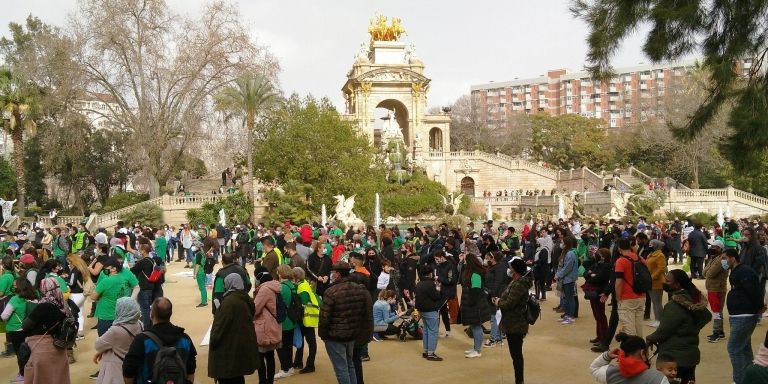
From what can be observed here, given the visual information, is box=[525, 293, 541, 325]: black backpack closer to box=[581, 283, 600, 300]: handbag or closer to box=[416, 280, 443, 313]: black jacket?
box=[416, 280, 443, 313]: black jacket

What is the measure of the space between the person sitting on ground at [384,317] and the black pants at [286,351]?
7.47 ft

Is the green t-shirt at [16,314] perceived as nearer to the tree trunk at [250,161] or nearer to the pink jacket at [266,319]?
the pink jacket at [266,319]

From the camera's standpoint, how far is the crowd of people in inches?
246

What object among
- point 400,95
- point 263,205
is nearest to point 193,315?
point 263,205

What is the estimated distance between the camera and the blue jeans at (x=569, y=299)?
12517mm

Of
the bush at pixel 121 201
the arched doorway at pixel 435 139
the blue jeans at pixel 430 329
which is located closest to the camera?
the blue jeans at pixel 430 329

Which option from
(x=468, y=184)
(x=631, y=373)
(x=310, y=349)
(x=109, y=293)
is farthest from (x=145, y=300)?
(x=468, y=184)

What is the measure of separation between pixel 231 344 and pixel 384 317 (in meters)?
4.84

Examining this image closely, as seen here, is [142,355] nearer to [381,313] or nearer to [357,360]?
[357,360]

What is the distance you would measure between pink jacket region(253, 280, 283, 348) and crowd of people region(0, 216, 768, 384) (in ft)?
0.04

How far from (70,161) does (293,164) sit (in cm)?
1630

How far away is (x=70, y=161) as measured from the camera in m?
45.4

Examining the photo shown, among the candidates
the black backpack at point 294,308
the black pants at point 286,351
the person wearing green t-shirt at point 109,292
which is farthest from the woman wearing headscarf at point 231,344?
the person wearing green t-shirt at point 109,292

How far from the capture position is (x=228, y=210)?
41.5m
